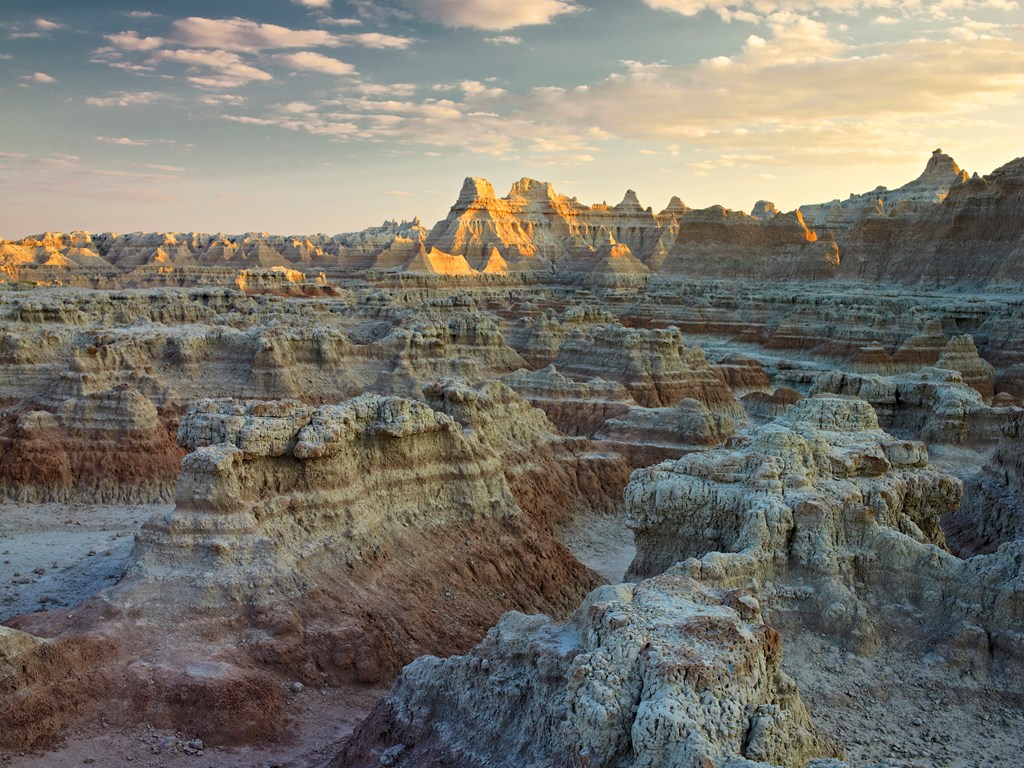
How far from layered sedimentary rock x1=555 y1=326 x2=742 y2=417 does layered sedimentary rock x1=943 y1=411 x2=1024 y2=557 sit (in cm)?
2267

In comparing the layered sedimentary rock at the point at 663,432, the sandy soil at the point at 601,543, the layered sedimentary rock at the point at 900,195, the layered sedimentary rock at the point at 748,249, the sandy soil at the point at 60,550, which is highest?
the layered sedimentary rock at the point at 900,195

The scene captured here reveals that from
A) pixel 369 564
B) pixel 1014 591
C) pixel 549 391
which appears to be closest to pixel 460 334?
pixel 549 391

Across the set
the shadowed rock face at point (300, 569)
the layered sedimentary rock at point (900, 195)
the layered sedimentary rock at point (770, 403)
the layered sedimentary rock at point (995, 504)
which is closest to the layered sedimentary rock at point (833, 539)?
the shadowed rock face at point (300, 569)

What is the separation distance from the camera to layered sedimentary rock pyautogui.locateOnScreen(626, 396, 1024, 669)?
14242mm

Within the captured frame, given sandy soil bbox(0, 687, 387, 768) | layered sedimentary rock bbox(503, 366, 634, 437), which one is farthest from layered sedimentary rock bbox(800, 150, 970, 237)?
sandy soil bbox(0, 687, 387, 768)

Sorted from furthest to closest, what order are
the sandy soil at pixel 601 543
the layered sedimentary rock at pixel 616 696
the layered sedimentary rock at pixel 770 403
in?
the layered sedimentary rock at pixel 770 403 < the sandy soil at pixel 601 543 < the layered sedimentary rock at pixel 616 696

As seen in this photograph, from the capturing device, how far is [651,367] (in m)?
52.8

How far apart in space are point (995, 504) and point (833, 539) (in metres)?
13.3

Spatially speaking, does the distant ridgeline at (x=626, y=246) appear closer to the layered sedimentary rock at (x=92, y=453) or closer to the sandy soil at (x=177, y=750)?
the layered sedimentary rock at (x=92, y=453)

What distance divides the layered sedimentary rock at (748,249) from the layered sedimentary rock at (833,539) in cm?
8892

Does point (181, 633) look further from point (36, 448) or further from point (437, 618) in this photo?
point (36, 448)

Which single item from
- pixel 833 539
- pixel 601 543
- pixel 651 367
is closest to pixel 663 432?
pixel 601 543

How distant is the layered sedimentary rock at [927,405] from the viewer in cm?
3534

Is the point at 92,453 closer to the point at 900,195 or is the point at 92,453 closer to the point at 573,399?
the point at 573,399
